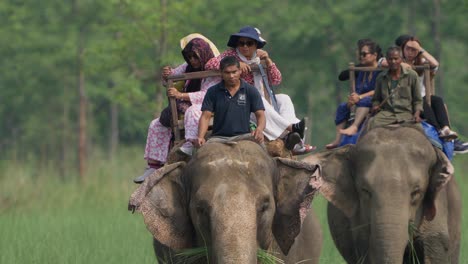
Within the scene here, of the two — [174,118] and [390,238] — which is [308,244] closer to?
[390,238]

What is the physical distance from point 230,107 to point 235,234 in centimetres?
131

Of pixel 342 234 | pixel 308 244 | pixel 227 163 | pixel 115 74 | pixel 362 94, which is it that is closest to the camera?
pixel 227 163

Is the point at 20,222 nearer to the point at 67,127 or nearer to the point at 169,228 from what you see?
the point at 169,228

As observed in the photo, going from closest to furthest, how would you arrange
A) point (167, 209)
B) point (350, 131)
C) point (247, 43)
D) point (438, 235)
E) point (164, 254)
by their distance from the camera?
point (167, 209)
point (247, 43)
point (164, 254)
point (438, 235)
point (350, 131)

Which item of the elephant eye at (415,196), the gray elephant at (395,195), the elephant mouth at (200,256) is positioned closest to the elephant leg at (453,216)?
the gray elephant at (395,195)

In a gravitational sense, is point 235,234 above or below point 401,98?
below

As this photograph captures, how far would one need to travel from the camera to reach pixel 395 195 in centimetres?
1155

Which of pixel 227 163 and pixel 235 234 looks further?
pixel 227 163

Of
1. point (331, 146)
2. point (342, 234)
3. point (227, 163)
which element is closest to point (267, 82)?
point (227, 163)

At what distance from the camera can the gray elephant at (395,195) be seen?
11492 millimetres

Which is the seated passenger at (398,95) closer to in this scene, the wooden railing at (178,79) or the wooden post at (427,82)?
the wooden post at (427,82)

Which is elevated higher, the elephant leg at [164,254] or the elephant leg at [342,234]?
the elephant leg at [164,254]

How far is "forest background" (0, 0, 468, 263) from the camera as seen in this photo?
73.7 feet

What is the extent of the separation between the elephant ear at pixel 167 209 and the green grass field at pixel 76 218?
4.07 metres
